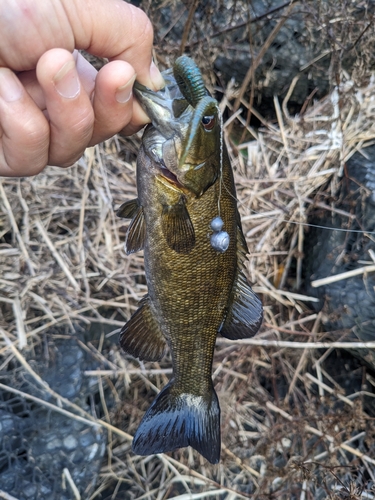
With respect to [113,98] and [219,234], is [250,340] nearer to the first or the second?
[219,234]

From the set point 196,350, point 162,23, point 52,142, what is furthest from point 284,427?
point 162,23

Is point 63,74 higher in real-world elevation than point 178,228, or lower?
higher

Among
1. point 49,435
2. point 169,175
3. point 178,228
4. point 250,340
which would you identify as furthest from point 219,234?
point 49,435

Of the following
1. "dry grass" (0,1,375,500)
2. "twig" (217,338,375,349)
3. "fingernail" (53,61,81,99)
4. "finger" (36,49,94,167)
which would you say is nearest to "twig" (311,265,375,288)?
"dry grass" (0,1,375,500)

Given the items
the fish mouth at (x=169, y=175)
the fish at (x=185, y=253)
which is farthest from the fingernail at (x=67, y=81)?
the fish mouth at (x=169, y=175)

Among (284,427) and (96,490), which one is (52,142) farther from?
(284,427)
